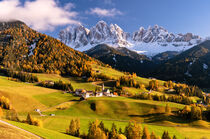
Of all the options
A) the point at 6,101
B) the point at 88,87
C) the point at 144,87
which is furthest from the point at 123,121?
the point at 144,87

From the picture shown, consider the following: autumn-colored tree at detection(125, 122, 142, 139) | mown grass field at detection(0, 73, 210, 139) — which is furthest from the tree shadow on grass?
autumn-colored tree at detection(125, 122, 142, 139)

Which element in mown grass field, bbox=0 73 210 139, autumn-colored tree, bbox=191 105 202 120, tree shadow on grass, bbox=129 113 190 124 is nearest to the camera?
mown grass field, bbox=0 73 210 139

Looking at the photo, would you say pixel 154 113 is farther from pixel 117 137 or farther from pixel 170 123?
pixel 117 137

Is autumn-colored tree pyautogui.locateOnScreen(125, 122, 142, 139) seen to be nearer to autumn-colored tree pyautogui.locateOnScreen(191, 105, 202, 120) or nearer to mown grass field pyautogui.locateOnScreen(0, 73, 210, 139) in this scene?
mown grass field pyautogui.locateOnScreen(0, 73, 210, 139)

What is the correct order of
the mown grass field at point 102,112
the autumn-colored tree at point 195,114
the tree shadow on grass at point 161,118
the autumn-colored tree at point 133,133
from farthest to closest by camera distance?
1. the autumn-colored tree at point 195,114
2. the tree shadow on grass at point 161,118
3. the mown grass field at point 102,112
4. the autumn-colored tree at point 133,133

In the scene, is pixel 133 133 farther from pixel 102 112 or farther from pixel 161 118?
pixel 102 112

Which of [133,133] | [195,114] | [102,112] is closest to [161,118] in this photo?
[195,114]

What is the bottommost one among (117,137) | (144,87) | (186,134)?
(186,134)

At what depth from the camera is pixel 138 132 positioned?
200 feet

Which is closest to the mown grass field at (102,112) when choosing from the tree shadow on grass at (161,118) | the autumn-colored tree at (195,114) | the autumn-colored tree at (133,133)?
the tree shadow on grass at (161,118)

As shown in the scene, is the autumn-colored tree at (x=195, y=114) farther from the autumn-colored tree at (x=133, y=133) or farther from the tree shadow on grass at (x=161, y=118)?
the autumn-colored tree at (x=133, y=133)

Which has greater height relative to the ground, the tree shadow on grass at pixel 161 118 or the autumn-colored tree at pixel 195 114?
the autumn-colored tree at pixel 195 114

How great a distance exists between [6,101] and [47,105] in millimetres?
26196

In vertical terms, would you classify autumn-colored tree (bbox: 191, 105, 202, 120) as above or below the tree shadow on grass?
above
